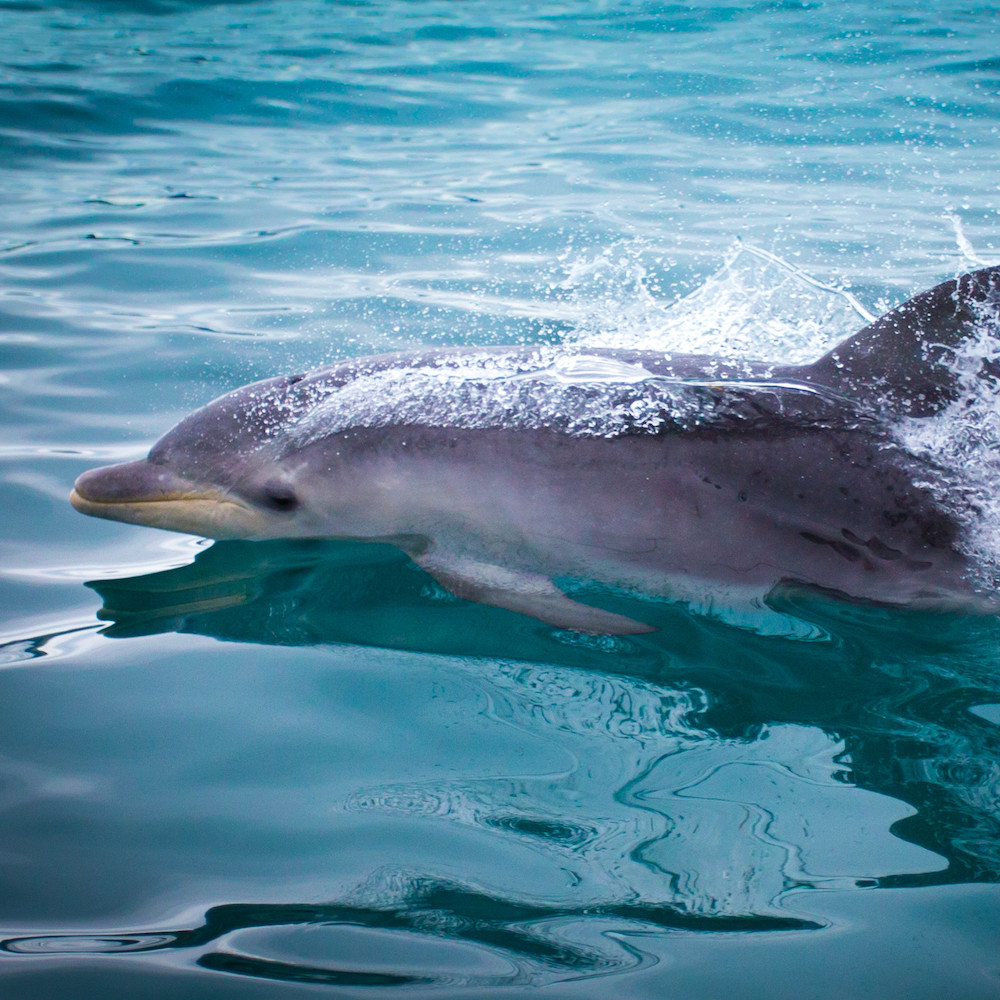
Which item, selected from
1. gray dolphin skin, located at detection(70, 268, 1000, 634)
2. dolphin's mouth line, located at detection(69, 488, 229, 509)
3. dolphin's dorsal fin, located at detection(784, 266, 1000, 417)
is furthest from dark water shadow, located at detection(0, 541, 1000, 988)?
dolphin's dorsal fin, located at detection(784, 266, 1000, 417)

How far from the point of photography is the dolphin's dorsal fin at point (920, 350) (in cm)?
393

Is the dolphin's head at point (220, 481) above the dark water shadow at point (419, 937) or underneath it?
above

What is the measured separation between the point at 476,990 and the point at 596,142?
1307cm

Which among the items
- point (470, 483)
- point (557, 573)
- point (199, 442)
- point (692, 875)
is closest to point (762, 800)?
point (692, 875)

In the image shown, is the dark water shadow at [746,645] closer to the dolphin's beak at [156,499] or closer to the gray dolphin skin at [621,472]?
the gray dolphin skin at [621,472]

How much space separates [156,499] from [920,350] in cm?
329

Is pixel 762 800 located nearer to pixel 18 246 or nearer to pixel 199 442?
pixel 199 442

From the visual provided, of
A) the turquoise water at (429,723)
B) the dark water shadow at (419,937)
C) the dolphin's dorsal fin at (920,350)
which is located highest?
the dolphin's dorsal fin at (920,350)

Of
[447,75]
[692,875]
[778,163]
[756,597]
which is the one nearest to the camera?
[692,875]

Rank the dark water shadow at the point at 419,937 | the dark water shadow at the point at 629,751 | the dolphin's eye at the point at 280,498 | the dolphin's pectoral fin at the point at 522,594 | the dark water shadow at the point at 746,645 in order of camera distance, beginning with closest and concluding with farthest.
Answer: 1. the dark water shadow at the point at 419,937
2. the dark water shadow at the point at 629,751
3. the dark water shadow at the point at 746,645
4. the dolphin's pectoral fin at the point at 522,594
5. the dolphin's eye at the point at 280,498

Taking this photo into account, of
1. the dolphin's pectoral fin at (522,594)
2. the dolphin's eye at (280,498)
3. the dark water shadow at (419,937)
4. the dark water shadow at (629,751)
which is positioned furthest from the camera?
the dolphin's eye at (280,498)

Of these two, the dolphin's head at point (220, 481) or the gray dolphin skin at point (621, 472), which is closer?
the gray dolphin skin at point (621, 472)

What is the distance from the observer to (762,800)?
296 cm

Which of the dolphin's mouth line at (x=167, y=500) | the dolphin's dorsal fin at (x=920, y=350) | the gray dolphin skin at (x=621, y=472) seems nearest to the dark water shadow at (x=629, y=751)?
the gray dolphin skin at (x=621, y=472)
